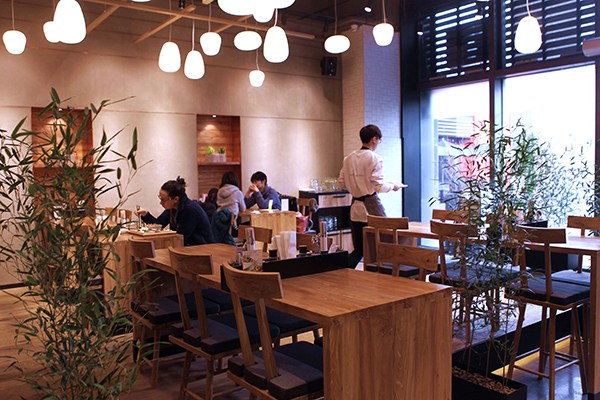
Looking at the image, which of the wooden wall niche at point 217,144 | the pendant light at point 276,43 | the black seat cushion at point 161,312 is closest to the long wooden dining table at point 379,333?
the black seat cushion at point 161,312

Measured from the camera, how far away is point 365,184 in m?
5.69

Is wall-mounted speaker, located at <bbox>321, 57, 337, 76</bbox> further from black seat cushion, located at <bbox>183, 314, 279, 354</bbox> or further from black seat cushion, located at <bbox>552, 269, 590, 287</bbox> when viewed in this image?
black seat cushion, located at <bbox>183, 314, 279, 354</bbox>

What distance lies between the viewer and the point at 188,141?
28.1 feet

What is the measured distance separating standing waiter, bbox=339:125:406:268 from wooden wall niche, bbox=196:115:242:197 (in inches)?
146

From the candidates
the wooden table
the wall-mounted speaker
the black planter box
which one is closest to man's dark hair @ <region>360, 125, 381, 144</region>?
the wooden table

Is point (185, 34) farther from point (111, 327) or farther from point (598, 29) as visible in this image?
point (111, 327)

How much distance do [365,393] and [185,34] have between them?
728cm

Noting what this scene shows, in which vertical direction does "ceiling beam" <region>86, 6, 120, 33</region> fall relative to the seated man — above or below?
above

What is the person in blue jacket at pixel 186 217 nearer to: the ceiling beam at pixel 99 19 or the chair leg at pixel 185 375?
the chair leg at pixel 185 375

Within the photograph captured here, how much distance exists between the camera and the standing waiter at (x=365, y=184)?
5.59 m


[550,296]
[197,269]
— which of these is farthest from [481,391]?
[197,269]

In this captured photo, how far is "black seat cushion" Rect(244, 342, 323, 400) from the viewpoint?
94.8 inches

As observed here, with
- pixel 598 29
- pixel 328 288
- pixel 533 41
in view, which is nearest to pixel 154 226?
pixel 328 288

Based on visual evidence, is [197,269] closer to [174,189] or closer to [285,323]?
[285,323]
